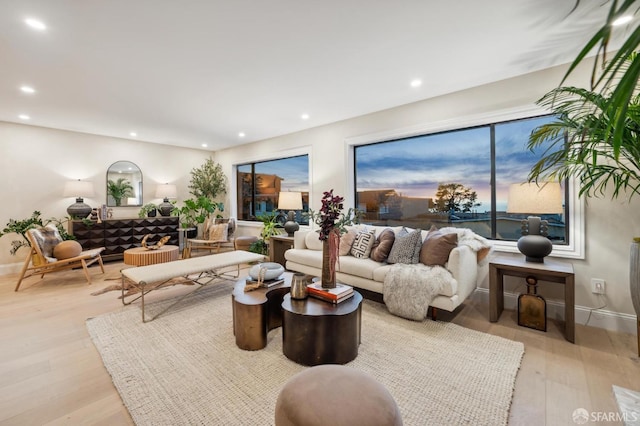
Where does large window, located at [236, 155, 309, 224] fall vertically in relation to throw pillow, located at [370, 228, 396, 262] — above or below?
above

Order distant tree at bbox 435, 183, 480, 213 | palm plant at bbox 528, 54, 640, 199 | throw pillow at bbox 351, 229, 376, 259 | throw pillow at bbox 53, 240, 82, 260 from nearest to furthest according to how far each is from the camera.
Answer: palm plant at bbox 528, 54, 640, 199 → throw pillow at bbox 351, 229, 376, 259 → distant tree at bbox 435, 183, 480, 213 → throw pillow at bbox 53, 240, 82, 260

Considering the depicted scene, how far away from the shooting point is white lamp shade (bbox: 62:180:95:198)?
196 inches

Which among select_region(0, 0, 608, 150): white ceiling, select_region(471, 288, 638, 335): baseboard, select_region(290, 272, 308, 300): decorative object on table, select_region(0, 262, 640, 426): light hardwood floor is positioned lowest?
select_region(0, 262, 640, 426): light hardwood floor

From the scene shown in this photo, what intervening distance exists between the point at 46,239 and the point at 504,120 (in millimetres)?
6198

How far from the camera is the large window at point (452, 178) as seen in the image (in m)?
3.29

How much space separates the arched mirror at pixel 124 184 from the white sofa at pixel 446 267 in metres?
4.22

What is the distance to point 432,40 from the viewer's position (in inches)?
96.7

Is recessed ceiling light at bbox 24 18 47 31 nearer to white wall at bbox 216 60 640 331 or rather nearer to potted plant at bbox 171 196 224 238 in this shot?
white wall at bbox 216 60 640 331

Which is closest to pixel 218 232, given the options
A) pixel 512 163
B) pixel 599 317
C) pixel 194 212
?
pixel 194 212

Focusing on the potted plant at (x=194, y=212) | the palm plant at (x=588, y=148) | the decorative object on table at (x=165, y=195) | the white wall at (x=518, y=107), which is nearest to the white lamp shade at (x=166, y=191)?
the decorative object on table at (x=165, y=195)

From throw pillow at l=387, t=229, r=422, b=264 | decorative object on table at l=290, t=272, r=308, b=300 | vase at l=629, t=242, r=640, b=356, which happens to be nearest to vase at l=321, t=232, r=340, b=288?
decorative object on table at l=290, t=272, r=308, b=300

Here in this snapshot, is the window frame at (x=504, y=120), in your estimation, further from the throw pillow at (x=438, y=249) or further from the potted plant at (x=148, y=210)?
the potted plant at (x=148, y=210)

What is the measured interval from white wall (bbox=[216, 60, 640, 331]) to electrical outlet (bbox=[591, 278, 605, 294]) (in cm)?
4

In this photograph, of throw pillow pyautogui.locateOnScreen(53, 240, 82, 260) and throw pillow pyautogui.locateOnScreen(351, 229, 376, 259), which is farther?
throw pillow pyautogui.locateOnScreen(53, 240, 82, 260)
